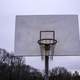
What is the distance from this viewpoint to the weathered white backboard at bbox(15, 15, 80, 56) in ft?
19.3

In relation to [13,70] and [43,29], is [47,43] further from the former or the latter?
[13,70]

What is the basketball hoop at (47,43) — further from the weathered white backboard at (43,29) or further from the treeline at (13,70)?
the treeline at (13,70)

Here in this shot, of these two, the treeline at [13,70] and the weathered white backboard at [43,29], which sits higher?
the weathered white backboard at [43,29]

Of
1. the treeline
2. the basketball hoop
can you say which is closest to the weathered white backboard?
the basketball hoop

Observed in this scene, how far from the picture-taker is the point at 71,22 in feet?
19.8

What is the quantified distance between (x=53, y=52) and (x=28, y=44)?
0.73 meters

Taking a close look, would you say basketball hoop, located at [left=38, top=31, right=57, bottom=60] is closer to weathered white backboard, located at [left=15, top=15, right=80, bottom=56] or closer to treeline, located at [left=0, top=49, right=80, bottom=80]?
weathered white backboard, located at [left=15, top=15, right=80, bottom=56]

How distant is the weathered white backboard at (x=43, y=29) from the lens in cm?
587

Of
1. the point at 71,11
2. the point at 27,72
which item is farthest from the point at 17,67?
the point at 71,11

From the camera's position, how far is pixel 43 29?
19.7 feet

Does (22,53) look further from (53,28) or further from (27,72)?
(27,72)

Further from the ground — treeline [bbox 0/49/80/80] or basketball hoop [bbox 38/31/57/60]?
basketball hoop [bbox 38/31/57/60]

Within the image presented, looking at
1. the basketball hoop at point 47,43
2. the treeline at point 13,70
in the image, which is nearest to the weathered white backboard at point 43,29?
the basketball hoop at point 47,43

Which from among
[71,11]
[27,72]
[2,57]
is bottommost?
[27,72]
